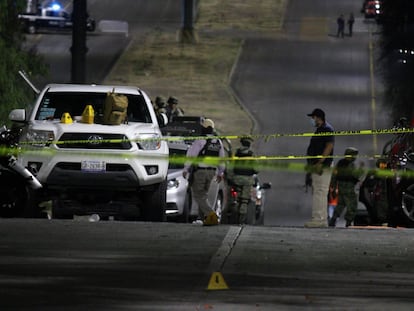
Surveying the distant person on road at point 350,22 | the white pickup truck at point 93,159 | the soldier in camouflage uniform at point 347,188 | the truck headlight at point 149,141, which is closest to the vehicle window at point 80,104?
the white pickup truck at point 93,159

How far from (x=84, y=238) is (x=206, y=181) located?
5.29m

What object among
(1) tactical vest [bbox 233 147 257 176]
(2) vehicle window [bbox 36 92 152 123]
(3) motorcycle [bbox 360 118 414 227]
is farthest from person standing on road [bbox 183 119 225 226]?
(3) motorcycle [bbox 360 118 414 227]

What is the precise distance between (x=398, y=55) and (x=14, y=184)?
1597 inches

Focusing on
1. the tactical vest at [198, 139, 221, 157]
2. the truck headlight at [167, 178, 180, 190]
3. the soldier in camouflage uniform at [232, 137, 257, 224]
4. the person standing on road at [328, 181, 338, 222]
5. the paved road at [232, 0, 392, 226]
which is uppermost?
the tactical vest at [198, 139, 221, 157]

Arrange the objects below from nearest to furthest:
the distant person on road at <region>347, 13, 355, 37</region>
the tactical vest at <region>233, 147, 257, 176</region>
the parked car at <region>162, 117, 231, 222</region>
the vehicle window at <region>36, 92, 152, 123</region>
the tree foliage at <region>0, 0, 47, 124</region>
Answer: the vehicle window at <region>36, 92, 152, 123</region>, the parked car at <region>162, 117, 231, 222</region>, the tactical vest at <region>233, 147, 257, 176</region>, the tree foliage at <region>0, 0, 47, 124</region>, the distant person on road at <region>347, 13, 355, 37</region>

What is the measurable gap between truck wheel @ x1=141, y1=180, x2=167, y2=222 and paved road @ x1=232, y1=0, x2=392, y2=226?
1462 cm

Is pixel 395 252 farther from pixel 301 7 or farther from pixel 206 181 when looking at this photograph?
pixel 301 7

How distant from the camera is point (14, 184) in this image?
17.7 meters

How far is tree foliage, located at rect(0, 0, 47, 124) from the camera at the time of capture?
92.4 ft

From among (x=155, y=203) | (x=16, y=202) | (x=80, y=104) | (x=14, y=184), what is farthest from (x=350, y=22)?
(x=14, y=184)

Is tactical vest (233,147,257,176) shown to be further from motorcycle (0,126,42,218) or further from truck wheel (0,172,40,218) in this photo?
truck wheel (0,172,40,218)

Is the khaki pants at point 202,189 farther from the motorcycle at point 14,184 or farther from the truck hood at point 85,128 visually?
the motorcycle at point 14,184

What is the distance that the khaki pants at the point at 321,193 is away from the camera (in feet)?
65.1

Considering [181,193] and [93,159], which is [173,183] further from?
[93,159]
